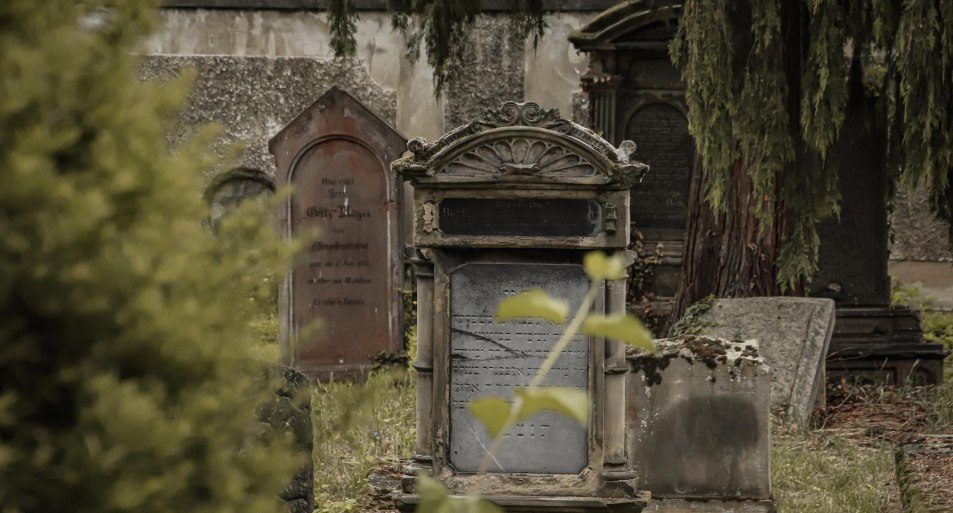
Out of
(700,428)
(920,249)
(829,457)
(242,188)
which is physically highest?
(242,188)

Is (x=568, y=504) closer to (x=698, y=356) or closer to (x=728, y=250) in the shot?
(x=698, y=356)

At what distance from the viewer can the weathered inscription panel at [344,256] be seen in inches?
427

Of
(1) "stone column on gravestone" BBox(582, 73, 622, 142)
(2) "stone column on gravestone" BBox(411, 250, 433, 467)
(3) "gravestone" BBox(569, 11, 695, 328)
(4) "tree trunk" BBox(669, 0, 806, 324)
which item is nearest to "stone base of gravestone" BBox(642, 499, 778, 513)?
(2) "stone column on gravestone" BBox(411, 250, 433, 467)

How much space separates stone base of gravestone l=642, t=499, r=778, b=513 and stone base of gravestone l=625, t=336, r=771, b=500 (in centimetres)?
3

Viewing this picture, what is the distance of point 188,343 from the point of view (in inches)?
62.6

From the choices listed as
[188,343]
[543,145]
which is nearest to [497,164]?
[543,145]

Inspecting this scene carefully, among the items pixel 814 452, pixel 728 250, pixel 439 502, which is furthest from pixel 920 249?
pixel 439 502

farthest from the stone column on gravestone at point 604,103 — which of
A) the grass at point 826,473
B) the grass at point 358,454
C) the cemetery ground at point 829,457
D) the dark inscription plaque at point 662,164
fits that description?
the grass at point 826,473

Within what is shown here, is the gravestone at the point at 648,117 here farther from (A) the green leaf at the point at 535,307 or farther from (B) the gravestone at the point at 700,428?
(A) the green leaf at the point at 535,307

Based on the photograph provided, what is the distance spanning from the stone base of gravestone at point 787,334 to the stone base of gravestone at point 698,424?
6.46 feet

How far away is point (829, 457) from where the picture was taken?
25.1ft

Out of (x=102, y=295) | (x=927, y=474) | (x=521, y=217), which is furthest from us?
(x=927, y=474)

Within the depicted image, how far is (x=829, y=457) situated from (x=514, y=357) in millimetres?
2729

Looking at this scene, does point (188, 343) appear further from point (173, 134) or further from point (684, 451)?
point (684, 451)
